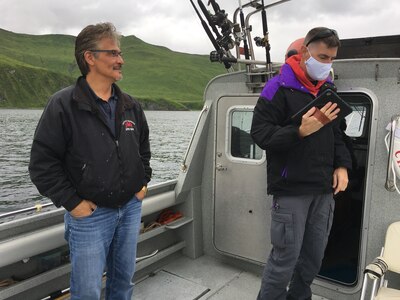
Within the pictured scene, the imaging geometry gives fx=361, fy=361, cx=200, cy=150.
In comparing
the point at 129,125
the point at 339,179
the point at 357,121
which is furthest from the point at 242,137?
the point at 129,125

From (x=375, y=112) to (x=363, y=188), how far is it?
1.94 feet

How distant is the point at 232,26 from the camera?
9.49ft

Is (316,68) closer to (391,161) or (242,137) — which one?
(391,161)

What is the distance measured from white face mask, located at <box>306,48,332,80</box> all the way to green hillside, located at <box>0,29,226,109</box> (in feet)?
213

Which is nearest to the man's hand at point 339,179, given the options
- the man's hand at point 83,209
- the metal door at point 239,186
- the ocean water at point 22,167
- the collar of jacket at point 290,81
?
the collar of jacket at point 290,81

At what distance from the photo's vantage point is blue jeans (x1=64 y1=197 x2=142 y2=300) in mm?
1854

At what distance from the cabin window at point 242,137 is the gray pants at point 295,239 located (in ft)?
3.14

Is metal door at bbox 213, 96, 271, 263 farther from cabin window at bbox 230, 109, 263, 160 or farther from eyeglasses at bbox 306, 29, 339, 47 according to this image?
eyeglasses at bbox 306, 29, 339, 47

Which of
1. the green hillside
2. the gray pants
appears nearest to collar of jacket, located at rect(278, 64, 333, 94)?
the gray pants

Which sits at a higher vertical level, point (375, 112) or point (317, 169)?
point (375, 112)

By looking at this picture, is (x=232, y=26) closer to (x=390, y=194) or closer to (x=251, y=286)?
(x=390, y=194)

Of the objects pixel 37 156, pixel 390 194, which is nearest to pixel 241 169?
pixel 390 194

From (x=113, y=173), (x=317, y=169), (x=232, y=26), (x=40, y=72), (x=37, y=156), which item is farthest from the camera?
(x=40, y=72)

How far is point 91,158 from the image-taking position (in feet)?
5.88
